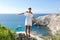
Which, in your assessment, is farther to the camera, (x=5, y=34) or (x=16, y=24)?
(x=16, y=24)

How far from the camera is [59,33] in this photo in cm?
536

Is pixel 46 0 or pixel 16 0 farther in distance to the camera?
pixel 46 0

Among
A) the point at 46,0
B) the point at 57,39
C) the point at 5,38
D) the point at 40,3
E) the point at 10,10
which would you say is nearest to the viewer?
the point at 5,38

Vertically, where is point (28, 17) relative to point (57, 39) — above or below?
Result: above

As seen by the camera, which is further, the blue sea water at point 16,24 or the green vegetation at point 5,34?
the blue sea water at point 16,24

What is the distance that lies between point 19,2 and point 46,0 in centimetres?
301

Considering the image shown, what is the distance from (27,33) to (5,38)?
1872 mm

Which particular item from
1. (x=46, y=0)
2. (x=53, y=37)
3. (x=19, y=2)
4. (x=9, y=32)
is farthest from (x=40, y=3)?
(x=9, y=32)

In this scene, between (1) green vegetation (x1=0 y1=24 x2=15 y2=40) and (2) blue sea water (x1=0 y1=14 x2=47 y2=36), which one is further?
(2) blue sea water (x1=0 y1=14 x2=47 y2=36)

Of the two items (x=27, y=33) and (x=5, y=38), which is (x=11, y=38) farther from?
(x=27, y=33)

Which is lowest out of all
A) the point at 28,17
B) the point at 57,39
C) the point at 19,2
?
the point at 57,39

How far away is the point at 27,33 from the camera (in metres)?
5.37

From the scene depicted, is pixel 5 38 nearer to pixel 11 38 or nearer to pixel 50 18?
pixel 11 38

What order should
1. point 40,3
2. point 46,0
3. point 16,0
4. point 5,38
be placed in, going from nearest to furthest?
point 5,38 → point 16,0 → point 40,3 → point 46,0
